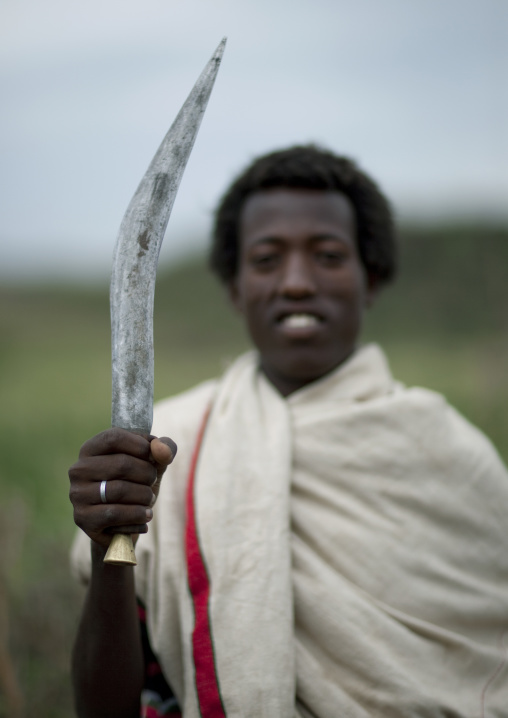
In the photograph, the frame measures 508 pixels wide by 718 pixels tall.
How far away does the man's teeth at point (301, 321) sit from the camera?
1859 millimetres

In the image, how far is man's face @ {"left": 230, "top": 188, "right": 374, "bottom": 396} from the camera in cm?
187

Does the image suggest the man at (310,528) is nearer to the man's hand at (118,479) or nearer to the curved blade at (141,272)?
the man's hand at (118,479)

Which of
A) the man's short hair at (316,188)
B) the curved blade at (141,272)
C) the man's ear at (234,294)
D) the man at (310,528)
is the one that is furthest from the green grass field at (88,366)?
the curved blade at (141,272)

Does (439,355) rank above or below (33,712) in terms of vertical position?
above

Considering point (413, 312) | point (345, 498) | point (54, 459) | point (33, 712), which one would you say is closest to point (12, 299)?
point (413, 312)

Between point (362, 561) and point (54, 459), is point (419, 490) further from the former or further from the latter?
point (54, 459)

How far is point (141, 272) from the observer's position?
1141mm

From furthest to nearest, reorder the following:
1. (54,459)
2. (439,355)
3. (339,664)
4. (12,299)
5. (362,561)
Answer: (12,299)
(439,355)
(54,459)
(362,561)
(339,664)

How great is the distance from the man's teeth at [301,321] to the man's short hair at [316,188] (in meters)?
0.35

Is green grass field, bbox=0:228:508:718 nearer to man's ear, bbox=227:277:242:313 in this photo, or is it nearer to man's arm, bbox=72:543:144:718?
man's ear, bbox=227:277:242:313

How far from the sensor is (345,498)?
5.74 feet

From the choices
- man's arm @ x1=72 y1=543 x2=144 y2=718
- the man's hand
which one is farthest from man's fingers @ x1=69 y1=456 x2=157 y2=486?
man's arm @ x1=72 y1=543 x2=144 y2=718

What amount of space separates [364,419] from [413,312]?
11.6 m

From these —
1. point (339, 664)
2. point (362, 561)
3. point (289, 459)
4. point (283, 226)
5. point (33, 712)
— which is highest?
point (283, 226)
